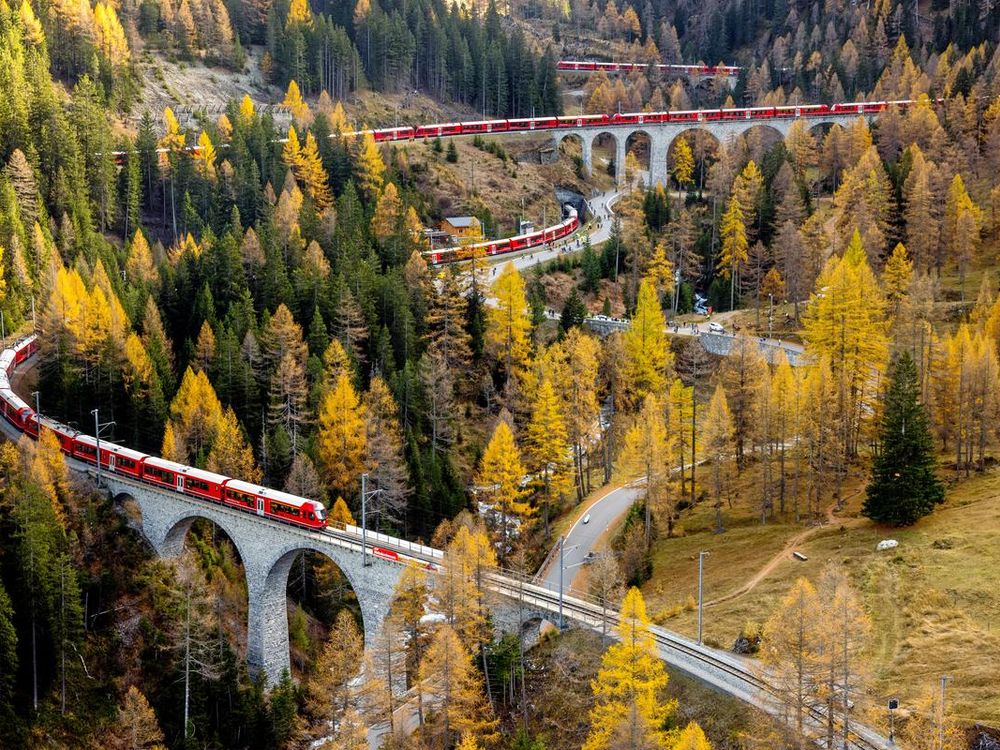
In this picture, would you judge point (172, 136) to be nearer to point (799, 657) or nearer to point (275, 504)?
point (275, 504)

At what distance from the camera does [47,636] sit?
66125 mm

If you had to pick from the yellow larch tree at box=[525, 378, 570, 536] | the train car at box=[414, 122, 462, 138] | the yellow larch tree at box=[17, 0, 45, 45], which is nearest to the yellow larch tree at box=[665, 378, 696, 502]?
the yellow larch tree at box=[525, 378, 570, 536]

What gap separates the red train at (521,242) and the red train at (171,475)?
3928 centimetres

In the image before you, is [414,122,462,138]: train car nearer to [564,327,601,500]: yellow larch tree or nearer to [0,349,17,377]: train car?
[564,327,601,500]: yellow larch tree

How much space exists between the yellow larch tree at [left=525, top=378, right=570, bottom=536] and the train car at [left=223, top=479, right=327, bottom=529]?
17.6m

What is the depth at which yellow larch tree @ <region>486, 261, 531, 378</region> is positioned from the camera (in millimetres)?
95938

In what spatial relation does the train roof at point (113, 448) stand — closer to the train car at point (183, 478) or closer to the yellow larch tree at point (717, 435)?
the train car at point (183, 478)

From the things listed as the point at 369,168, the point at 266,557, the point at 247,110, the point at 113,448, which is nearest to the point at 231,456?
the point at 113,448

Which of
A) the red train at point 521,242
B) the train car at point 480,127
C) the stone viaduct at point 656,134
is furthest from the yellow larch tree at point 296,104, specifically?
the red train at point 521,242

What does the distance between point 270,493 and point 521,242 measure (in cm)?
6659

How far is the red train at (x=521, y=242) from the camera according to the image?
11574 cm

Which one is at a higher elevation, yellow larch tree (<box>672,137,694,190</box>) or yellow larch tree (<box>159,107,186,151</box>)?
yellow larch tree (<box>159,107,186,151</box>)

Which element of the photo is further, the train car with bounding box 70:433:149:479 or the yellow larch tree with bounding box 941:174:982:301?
the yellow larch tree with bounding box 941:174:982:301

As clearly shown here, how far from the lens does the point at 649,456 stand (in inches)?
3000
